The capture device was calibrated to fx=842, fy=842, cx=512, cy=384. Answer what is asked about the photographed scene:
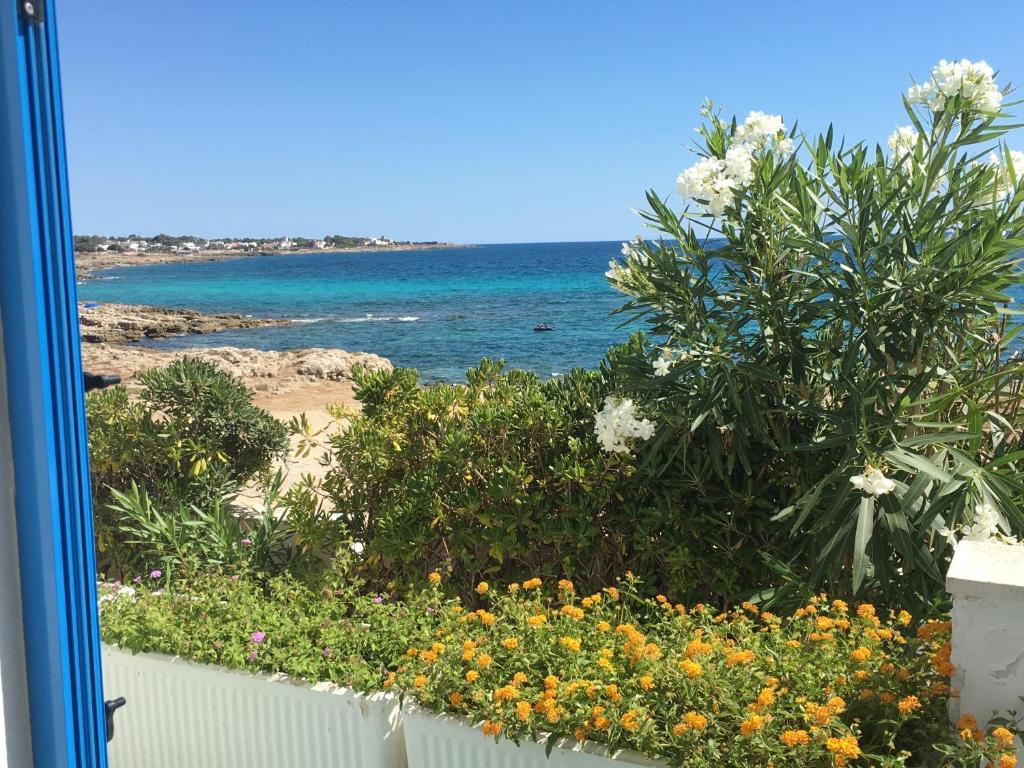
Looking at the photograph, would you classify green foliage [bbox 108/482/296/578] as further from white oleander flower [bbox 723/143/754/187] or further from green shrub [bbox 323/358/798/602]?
white oleander flower [bbox 723/143/754/187]

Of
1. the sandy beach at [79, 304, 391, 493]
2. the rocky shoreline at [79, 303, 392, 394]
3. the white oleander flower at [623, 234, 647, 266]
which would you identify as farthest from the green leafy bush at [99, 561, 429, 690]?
the rocky shoreline at [79, 303, 392, 394]

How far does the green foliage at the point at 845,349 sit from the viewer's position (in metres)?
2.61

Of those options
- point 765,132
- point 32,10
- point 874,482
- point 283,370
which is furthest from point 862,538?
point 283,370

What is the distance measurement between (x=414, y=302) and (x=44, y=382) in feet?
139

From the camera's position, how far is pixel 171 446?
168 inches

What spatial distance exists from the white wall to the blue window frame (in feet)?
0.04

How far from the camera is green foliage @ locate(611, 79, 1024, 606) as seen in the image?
261cm

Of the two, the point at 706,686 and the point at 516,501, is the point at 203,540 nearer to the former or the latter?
the point at 516,501

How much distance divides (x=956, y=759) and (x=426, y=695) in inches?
48.6

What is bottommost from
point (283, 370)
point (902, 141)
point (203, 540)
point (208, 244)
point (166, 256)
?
point (283, 370)

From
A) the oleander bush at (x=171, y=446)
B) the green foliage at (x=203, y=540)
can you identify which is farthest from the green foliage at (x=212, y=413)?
the green foliage at (x=203, y=540)

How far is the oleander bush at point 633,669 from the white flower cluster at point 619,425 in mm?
613

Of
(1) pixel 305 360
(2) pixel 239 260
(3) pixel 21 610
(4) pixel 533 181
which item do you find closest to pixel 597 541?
(3) pixel 21 610

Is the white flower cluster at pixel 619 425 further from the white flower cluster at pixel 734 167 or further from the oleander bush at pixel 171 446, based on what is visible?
the oleander bush at pixel 171 446
